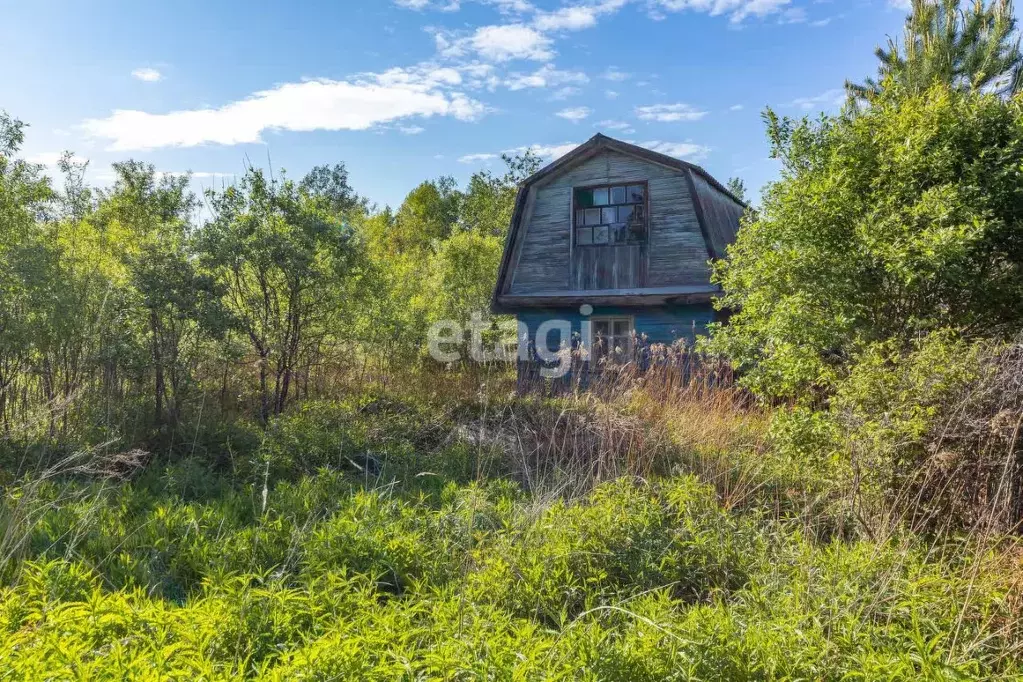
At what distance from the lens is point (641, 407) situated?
27.0ft

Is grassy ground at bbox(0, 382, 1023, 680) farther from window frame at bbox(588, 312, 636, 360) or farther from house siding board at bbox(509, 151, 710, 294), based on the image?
house siding board at bbox(509, 151, 710, 294)

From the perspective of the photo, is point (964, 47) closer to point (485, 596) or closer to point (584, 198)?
point (584, 198)

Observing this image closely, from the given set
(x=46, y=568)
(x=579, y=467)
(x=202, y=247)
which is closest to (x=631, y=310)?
(x=579, y=467)

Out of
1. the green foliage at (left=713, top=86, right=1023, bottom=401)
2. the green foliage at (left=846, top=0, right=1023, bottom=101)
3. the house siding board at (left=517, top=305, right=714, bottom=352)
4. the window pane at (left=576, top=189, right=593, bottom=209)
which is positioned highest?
the green foliage at (left=846, top=0, right=1023, bottom=101)

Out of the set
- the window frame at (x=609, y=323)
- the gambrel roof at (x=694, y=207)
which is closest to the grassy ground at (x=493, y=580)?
the gambrel roof at (x=694, y=207)

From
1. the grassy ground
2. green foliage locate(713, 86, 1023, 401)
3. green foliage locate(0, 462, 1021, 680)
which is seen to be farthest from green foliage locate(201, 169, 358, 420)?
green foliage locate(713, 86, 1023, 401)

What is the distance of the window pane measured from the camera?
41.4 ft

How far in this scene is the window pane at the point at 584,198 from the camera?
12.6 m

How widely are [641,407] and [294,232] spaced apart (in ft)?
17.3

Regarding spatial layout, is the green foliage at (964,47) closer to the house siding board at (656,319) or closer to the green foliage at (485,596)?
the house siding board at (656,319)

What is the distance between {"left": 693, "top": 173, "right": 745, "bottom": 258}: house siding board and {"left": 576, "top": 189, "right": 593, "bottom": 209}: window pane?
1990mm

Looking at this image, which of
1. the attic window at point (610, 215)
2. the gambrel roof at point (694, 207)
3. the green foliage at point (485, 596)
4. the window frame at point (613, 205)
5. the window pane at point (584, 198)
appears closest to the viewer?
the green foliage at point (485, 596)
